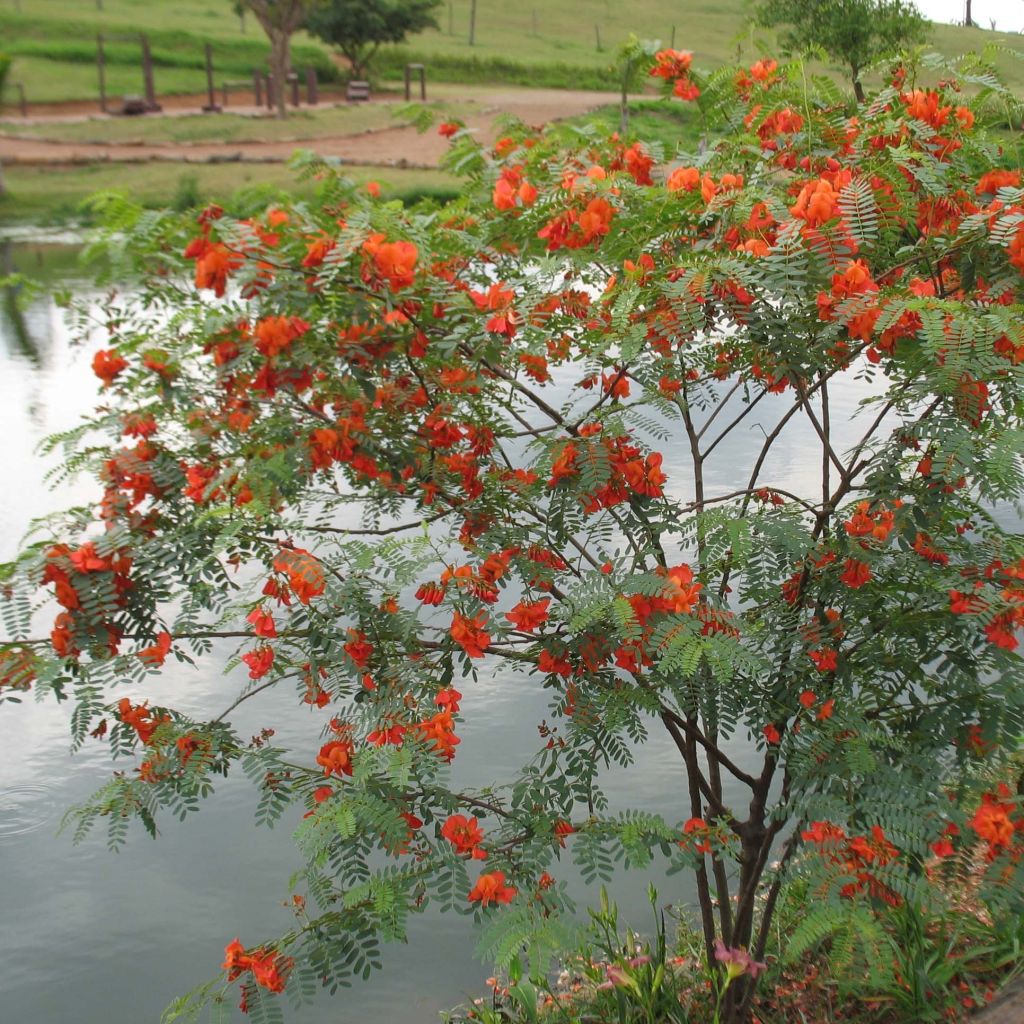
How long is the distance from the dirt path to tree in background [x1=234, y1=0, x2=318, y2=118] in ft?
5.40

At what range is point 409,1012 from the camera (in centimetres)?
272

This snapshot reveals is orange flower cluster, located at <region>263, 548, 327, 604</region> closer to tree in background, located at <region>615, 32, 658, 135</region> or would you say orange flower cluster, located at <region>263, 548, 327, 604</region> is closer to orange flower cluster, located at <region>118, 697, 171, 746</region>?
orange flower cluster, located at <region>118, 697, 171, 746</region>

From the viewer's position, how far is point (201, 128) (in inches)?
925

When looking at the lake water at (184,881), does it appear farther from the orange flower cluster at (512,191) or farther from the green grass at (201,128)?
the green grass at (201,128)

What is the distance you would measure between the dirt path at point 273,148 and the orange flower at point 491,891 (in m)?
19.6

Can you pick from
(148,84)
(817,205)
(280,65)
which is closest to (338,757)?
(817,205)

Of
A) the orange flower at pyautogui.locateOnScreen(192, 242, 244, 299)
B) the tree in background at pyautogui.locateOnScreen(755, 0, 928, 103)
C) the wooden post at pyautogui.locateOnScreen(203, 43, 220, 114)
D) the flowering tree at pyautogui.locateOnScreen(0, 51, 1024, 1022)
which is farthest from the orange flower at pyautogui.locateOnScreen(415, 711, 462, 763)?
the wooden post at pyautogui.locateOnScreen(203, 43, 220, 114)

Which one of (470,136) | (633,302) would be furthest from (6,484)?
(633,302)

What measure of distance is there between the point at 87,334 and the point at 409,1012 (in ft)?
6.12

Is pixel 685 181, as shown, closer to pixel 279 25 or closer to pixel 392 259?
pixel 392 259

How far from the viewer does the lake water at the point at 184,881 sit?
111 inches

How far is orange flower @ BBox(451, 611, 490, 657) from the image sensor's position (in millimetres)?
1671

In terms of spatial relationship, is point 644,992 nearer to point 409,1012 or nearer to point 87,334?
point 409,1012

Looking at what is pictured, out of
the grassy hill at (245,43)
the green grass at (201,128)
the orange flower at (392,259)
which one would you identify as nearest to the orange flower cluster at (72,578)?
the orange flower at (392,259)
